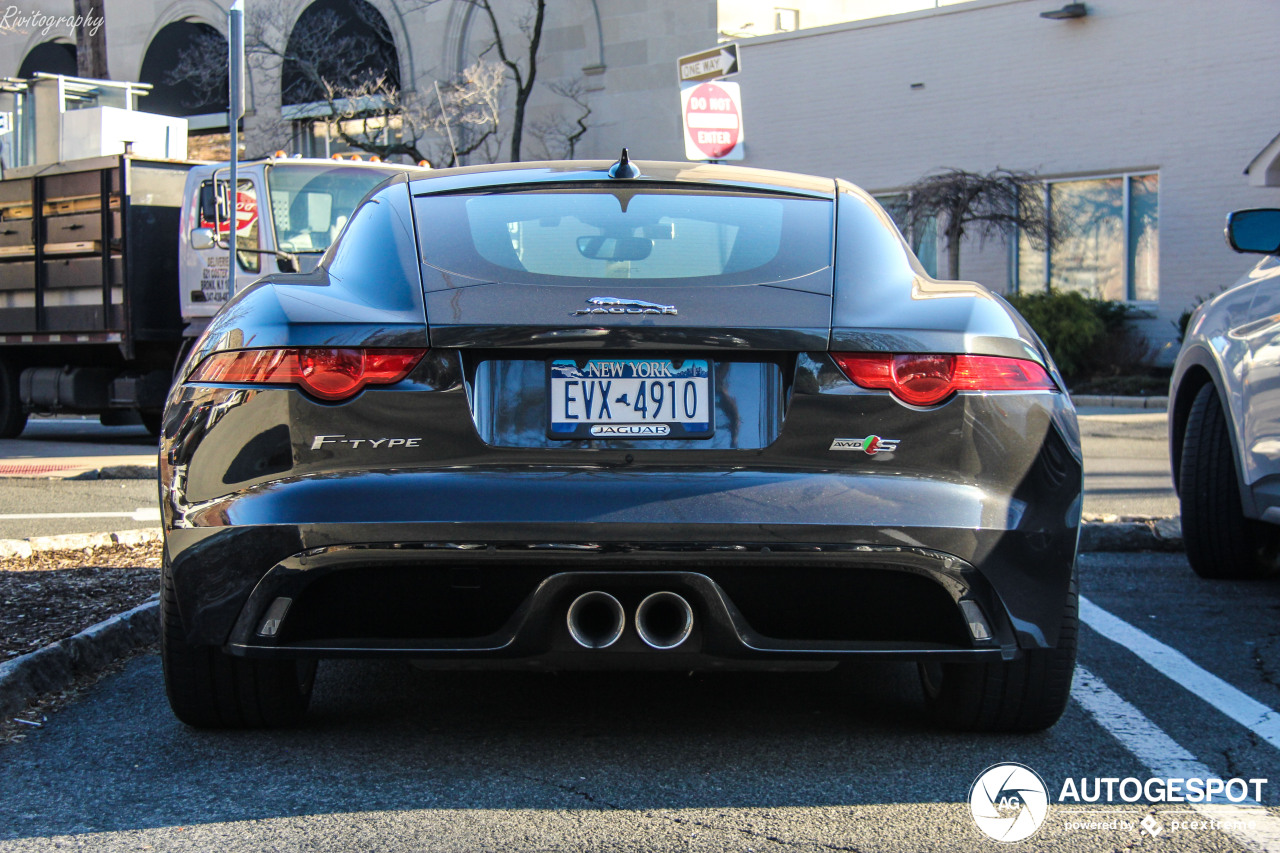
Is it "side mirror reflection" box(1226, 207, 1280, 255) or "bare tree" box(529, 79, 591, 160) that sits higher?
"bare tree" box(529, 79, 591, 160)

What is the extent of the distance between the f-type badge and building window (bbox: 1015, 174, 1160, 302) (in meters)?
18.3

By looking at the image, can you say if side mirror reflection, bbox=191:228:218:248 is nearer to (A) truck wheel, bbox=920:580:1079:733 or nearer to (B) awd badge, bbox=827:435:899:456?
(A) truck wheel, bbox=920:580:1079:733

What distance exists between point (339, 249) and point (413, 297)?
521 millimetres

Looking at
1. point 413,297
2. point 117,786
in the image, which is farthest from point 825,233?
A: point 117,786

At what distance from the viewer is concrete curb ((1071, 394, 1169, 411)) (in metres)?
16.6

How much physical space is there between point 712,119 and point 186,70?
92.7ft

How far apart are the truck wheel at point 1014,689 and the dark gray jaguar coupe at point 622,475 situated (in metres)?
0.16

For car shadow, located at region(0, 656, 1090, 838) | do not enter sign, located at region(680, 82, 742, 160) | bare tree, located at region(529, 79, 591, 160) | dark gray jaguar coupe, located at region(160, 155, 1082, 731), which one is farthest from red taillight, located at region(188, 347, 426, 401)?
bare tree, located at region(529, 79, 591, 160)

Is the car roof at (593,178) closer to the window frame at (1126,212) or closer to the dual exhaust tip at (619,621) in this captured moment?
the dual exhaust tip at (619,621)

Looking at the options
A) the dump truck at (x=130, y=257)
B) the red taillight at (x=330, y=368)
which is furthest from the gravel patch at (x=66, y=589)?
the dump truck at (x=130, y=257)

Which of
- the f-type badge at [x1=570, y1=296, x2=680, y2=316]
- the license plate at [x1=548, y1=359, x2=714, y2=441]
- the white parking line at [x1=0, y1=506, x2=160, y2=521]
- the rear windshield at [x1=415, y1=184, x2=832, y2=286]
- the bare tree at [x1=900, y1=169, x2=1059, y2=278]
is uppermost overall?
the bare tree at [x1=900, y1=169, x2=1059, y2=278]

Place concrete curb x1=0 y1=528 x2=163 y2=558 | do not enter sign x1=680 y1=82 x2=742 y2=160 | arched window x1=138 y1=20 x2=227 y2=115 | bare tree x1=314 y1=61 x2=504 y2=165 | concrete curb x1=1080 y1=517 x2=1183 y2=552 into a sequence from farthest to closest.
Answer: arched window x1=138 y1=20 x2=227 y2=115
bare tree x1=314 y1=61 x2=504 y2=165
do not enter sign x1=680 y1=82 x2=742 y2=160
concrete curb x1=1080 y1=517 x2=1183 y2=552
concrete curb x1=0 y1=528 x2=163 y2=558

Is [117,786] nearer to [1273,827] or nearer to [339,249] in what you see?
[339,249]

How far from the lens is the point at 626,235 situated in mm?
3533
